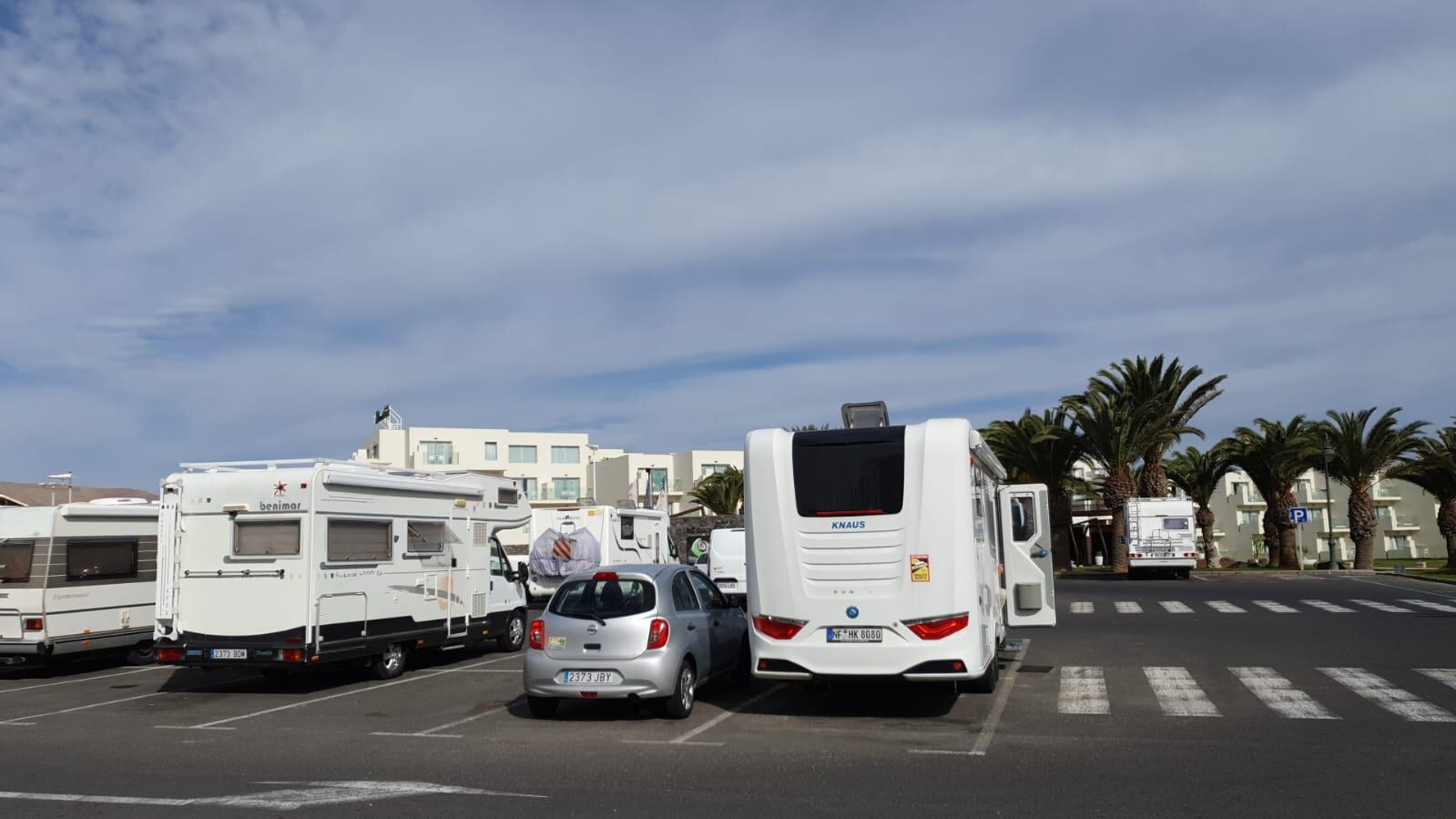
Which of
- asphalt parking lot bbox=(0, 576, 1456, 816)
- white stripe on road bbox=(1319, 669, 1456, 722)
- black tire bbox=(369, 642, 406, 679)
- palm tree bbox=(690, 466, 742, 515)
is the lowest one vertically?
asphalt parking lot bbox=(0, 576, 1456, 816)

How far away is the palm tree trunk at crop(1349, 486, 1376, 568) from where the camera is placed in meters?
46.5

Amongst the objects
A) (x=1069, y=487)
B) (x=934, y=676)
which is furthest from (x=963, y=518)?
(x=1069, y=487)

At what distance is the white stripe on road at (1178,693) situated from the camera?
37.9 feet

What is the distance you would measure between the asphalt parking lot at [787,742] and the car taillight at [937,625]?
892 millimetres

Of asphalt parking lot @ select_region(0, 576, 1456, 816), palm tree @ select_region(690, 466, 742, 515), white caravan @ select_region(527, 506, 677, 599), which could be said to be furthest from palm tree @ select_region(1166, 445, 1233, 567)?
asphalt parking lot @ select_region(0, 576, 1456, 816)

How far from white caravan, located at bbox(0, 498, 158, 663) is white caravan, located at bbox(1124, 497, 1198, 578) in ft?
112

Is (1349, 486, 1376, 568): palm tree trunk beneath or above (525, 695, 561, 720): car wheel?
above

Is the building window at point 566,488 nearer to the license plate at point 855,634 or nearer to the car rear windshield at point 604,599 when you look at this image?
the car rear windshield at point 604,599

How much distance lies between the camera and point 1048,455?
47875 millimetres

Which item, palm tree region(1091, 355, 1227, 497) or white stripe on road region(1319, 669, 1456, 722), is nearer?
white stripe on road region(1319, 669, 1456, 722)

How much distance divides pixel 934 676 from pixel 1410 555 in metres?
91.1

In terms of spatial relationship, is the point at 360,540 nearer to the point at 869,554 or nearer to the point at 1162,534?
the point at 869,554

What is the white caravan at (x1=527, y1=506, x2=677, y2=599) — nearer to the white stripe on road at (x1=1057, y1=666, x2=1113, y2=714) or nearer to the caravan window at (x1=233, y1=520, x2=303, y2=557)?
the caravan window at (x1=233, y1=520, x2=303, y2=557)

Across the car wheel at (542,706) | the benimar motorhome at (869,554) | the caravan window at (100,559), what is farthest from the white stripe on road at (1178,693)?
the caravan window at (100,559)
